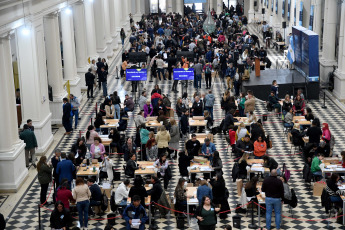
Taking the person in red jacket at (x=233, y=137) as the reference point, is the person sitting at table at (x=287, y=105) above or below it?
above

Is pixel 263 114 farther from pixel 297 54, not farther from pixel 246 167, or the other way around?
pixel 246 167

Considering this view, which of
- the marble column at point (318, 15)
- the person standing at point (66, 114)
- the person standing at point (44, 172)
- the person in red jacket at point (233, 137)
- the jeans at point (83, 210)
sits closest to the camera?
the jeans at point (83, 210)

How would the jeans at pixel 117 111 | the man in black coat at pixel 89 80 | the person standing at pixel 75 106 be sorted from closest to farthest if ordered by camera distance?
the jeans at pixel 117 111
the person standing at pixel 75 106
the man in black coat at pixel 89 80

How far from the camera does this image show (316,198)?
62.7ft

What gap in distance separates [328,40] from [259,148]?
12.8 m

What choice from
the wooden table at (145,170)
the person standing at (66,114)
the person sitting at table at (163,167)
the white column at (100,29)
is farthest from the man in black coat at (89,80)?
the person sitting at table at (163,167)

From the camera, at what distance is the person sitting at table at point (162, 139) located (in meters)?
22.0

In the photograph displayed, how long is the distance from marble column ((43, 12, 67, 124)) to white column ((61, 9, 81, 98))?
8.16ft

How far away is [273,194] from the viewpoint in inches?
650

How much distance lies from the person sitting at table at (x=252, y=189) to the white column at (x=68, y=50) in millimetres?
13697

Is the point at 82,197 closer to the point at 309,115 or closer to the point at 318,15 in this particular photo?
the point at 309,115

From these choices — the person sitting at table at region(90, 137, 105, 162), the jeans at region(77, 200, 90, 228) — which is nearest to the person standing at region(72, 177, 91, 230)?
the jeans at region(77, 200, 90, 228)

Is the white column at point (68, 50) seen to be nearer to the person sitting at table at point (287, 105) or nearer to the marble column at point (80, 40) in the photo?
the marble column at point (80, 40)

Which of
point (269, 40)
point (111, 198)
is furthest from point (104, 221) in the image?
point (269, 40)
